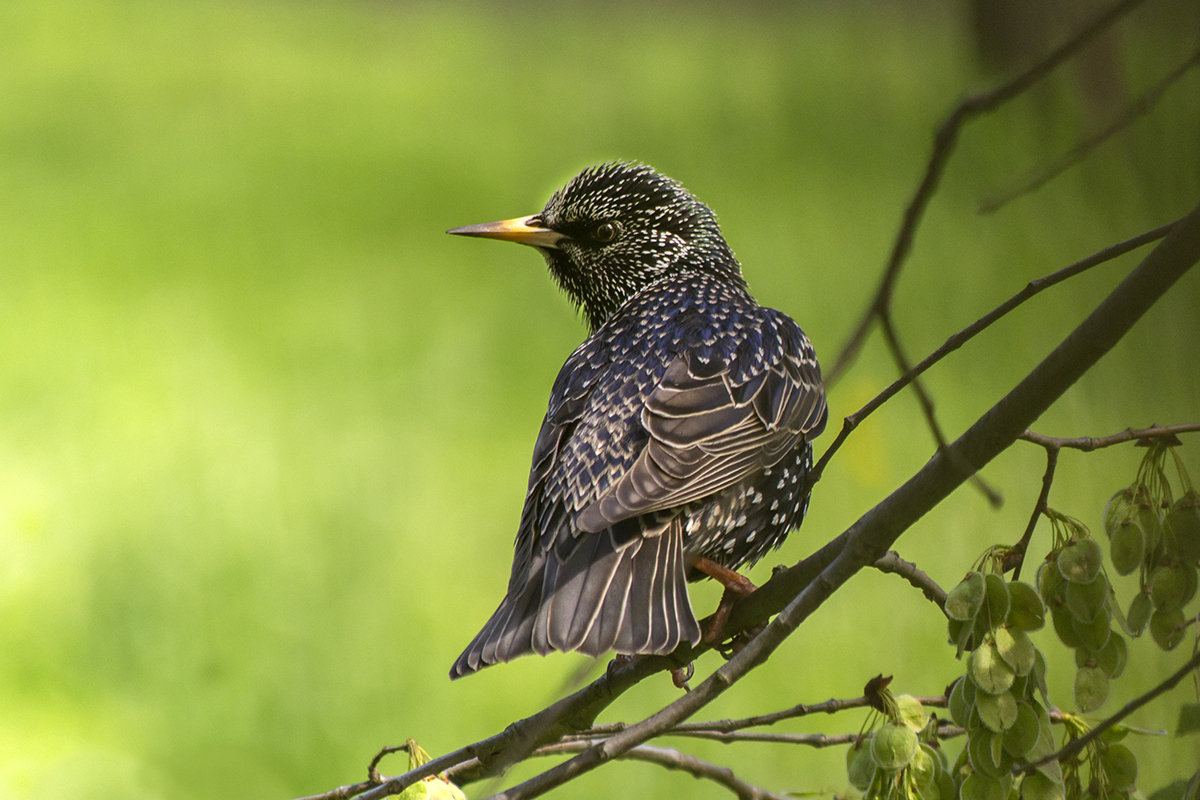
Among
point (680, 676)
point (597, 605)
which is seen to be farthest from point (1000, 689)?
point (680, 676)

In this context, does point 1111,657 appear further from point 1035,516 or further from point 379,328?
point 379,328

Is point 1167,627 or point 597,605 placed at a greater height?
point 597,605

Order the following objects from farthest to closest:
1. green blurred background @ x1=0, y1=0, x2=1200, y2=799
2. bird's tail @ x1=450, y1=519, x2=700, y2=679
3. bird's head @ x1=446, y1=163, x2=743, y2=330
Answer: green blurred background @ x1=0, y1=0, x2=1200, y2=799 → bird's head @ x1=446, y1=163, x2=743, y2=330 → bird's tail @ x1=450, y1=519, x2=700, y2=679

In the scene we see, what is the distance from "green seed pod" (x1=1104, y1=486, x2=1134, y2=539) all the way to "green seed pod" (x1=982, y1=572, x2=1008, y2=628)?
0.11 metres

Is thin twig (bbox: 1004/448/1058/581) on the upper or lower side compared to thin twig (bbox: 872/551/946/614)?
lower

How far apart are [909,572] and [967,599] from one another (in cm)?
12

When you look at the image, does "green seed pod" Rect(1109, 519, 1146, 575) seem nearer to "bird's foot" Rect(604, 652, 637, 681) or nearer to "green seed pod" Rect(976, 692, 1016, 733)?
"green seed pod" Rect(976, 692, 1016, 733)

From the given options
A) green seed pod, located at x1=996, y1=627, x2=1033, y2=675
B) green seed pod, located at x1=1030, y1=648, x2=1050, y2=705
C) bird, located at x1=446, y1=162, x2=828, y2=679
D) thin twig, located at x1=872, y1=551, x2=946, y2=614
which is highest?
bird, located at x1=446, y1=162, x2=828, y2=679

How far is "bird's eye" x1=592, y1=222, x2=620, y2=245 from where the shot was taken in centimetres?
175

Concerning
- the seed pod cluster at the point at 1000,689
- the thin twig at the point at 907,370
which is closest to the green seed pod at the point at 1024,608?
the seed pod cluster at the point at 1000,689

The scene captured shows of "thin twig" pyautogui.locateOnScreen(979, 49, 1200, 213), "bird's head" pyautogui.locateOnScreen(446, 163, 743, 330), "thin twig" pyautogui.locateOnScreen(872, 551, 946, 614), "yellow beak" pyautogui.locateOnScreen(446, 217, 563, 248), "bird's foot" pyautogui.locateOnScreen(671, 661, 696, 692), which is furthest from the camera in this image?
"bird's head" pyautogui.locateOnScreen(446, 163, 743, 330)

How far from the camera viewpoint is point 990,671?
2.66ft

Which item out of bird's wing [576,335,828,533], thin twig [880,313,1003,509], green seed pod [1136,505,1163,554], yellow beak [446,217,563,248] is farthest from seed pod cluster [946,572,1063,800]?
yellow beak [446,217,563,248]

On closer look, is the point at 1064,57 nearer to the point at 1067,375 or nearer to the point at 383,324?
the point at 1067,375
